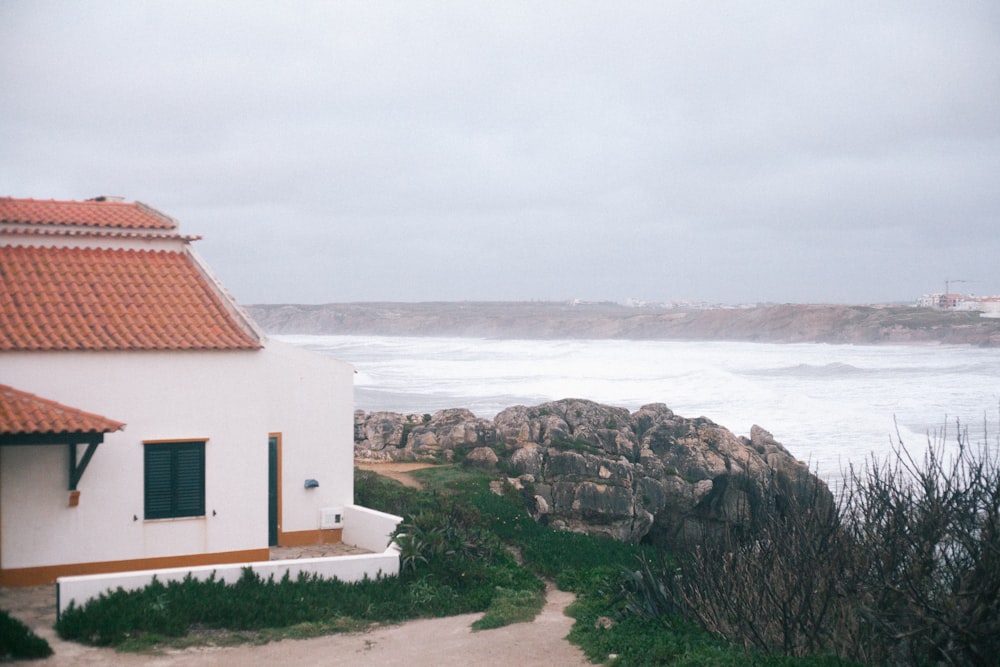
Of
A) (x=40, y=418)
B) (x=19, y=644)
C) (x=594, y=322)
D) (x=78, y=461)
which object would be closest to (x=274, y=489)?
(x=78, y=461)

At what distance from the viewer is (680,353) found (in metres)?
87.8

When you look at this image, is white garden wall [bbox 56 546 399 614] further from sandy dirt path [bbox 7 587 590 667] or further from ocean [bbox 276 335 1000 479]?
ocean [bbox 276 335 1000 479]

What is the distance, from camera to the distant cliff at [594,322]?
11144cm

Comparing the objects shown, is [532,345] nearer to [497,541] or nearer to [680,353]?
[680,353]

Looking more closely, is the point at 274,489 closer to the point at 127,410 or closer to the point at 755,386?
the point at 127,410

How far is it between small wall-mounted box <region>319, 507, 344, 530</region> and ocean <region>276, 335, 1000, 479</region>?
→ 47.3ft

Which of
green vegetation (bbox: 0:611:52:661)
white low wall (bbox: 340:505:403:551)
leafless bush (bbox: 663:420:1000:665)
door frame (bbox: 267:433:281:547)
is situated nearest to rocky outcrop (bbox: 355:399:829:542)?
white low wall (bbox: 340:505:403:551)

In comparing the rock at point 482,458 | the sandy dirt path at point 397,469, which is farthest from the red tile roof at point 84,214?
the rock at point 482,458

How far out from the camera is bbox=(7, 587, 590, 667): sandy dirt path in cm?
999

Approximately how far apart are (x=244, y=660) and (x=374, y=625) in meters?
2.08

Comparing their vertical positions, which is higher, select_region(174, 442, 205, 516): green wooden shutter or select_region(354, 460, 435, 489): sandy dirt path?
select_region(174, 442, 205, 516): green wooden shutter

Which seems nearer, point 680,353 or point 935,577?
point 935,577

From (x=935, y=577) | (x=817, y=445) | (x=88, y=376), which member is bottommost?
(x=817, y=445)

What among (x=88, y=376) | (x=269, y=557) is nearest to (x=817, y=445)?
(x=269, y=557)
